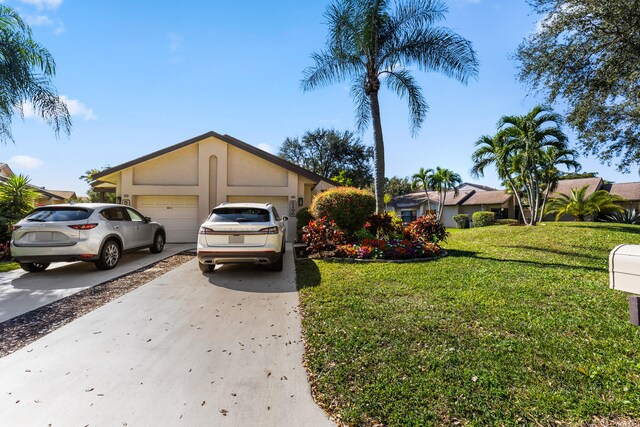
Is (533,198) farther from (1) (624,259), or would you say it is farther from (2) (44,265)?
(2) (44,265)

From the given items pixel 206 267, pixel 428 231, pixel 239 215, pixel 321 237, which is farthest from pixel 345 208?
pixel 206 267

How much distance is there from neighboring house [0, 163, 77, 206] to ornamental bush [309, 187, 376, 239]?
1047cm

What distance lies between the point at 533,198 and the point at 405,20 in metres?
13.3

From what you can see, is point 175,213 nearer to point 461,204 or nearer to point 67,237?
point 67,237

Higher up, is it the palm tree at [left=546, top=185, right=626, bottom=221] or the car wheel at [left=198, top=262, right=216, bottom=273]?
the palm tree at [left=546, top=185, right=626, bottom=221]

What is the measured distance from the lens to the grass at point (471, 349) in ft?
7.21

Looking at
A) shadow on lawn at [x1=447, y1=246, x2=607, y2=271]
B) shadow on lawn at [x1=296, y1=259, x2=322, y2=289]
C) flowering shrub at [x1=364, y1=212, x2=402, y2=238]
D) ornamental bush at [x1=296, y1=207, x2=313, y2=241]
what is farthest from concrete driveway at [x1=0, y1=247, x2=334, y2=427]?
ornamental bush at [x1=296, y1=207, x2=313, y2=241]

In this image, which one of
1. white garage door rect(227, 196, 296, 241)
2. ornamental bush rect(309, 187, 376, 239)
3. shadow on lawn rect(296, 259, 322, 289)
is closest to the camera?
shadow on lawn rect(296, 259, 322, 289)

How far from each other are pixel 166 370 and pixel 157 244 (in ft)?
25.4

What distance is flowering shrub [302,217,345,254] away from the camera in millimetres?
8789

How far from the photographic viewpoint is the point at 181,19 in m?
8.50

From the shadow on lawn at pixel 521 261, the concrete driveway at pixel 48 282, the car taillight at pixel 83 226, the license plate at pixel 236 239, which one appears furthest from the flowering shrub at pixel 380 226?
the car taillight at pixel 83 226

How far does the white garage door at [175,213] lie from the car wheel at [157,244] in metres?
3.23

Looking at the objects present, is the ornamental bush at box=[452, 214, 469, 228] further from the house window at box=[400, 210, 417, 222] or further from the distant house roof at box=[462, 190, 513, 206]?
the house window at box=[400, 210, 417, 222]
